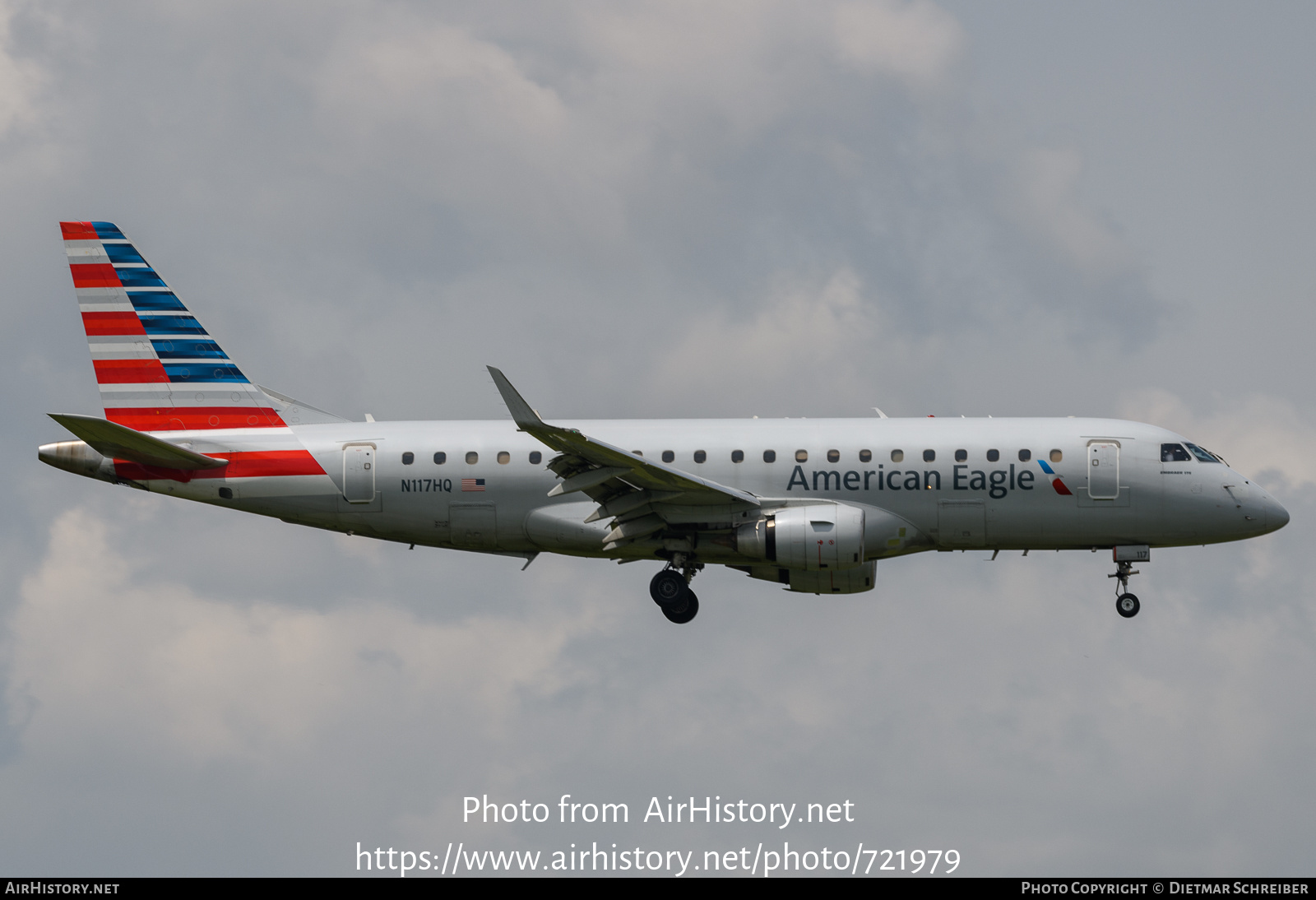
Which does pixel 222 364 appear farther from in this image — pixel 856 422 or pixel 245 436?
pixel 856 422

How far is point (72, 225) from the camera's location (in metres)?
40.9

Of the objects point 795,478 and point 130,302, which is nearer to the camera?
point 795,478

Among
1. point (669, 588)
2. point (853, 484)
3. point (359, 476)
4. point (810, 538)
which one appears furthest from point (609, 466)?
point (359, 476)

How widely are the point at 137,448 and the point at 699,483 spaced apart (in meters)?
14.2

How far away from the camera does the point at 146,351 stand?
40.0 meters

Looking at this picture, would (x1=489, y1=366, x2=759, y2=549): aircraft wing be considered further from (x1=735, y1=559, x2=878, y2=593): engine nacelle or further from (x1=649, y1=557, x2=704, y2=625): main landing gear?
(x1=735, y1=559, x2=878, y2=593): engine nacelle

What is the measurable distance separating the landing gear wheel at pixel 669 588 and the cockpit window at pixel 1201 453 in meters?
12.9

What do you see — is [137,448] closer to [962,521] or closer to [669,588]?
[669,588]

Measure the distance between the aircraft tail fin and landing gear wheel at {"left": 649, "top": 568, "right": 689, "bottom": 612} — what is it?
10827 millimetres

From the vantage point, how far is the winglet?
3180 cm

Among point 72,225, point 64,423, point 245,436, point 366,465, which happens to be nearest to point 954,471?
point 366,465

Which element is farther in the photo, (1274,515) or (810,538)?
(1274,515)

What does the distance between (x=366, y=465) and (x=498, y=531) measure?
3.77 meters

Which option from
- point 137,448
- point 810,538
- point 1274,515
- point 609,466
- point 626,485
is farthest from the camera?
point 137,448
